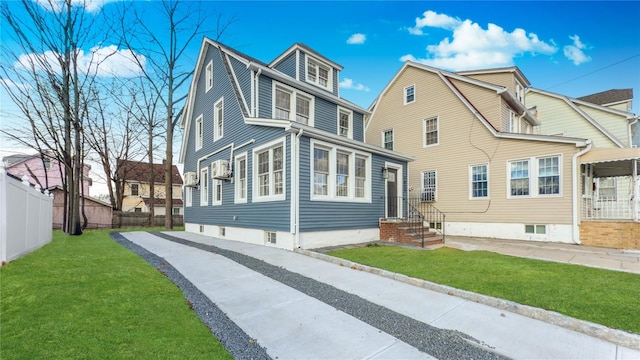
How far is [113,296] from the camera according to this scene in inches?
156

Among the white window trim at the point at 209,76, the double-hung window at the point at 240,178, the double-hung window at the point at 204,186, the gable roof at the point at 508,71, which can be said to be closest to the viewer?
the double-hung window at the point at 240,178

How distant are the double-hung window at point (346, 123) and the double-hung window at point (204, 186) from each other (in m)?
6.97

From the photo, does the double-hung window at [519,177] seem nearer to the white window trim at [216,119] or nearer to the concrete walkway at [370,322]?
the concrete walkway at [370,322]

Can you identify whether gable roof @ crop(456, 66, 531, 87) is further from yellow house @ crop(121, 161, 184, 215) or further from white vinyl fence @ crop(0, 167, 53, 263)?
yellow house @ crop(121, 161, 184, 215)

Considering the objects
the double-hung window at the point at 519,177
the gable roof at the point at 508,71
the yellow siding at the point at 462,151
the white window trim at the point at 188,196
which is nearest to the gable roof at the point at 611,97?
the gable roof at the point at 508,71

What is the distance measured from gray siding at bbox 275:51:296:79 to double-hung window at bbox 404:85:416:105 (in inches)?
258

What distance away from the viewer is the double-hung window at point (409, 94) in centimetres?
1490

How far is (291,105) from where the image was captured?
37.5 feet

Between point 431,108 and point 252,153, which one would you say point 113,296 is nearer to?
point 252,153

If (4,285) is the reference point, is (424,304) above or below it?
below

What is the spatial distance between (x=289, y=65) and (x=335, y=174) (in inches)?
245

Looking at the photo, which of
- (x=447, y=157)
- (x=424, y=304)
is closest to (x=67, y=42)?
(x=424, y=304)

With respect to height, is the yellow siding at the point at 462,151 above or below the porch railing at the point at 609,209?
above

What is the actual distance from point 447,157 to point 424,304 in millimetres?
10725
